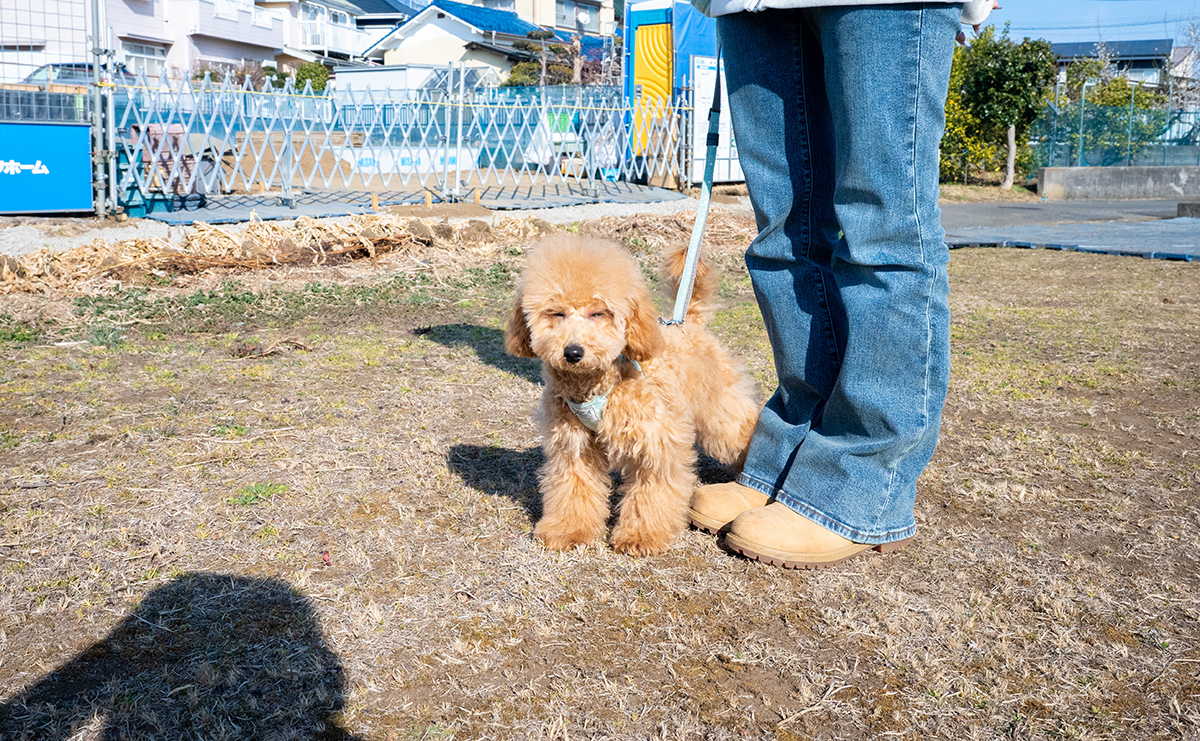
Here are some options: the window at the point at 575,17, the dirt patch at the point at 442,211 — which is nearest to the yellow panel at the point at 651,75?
the dirt patch at the point at 442,211

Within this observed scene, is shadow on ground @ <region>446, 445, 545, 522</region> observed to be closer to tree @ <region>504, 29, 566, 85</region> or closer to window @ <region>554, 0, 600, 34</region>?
tree @ <region>504, 29, 566, 85</region>

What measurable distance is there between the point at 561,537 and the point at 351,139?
44.0ft

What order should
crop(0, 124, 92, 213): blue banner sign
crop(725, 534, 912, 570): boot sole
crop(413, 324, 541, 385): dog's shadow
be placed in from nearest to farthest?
crop(725, 534, 912, 570): boot sole → crop(413, 324, 541, 385): dog's shadow → crop(0, 124, 92, 213): blue banner sign

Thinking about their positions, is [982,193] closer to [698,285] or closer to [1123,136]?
[1123,136]

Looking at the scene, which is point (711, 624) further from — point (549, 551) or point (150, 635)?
point (150, 635)

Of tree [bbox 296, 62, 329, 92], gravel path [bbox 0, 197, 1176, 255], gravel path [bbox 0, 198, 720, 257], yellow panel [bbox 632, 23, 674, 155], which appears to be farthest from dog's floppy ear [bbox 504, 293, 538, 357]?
tree [bbox 296, 62, 329, 92]

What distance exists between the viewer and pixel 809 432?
7.91 feet

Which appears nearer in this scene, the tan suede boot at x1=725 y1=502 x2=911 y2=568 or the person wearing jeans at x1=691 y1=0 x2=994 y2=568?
the person wearing jeans at x1=691 y1=0 x2=994 y2=568

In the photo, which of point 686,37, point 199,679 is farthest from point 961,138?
point 199,679

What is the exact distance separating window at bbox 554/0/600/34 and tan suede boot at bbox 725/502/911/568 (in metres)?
56.2

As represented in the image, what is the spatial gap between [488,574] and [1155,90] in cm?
3357

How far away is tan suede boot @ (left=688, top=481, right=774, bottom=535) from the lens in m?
2.46

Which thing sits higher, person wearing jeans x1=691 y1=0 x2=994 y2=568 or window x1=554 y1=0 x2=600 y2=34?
window x1=554 y1=0 x2=600 y2=34

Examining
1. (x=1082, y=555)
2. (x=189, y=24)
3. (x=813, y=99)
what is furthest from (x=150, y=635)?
(x=189, y=24)
